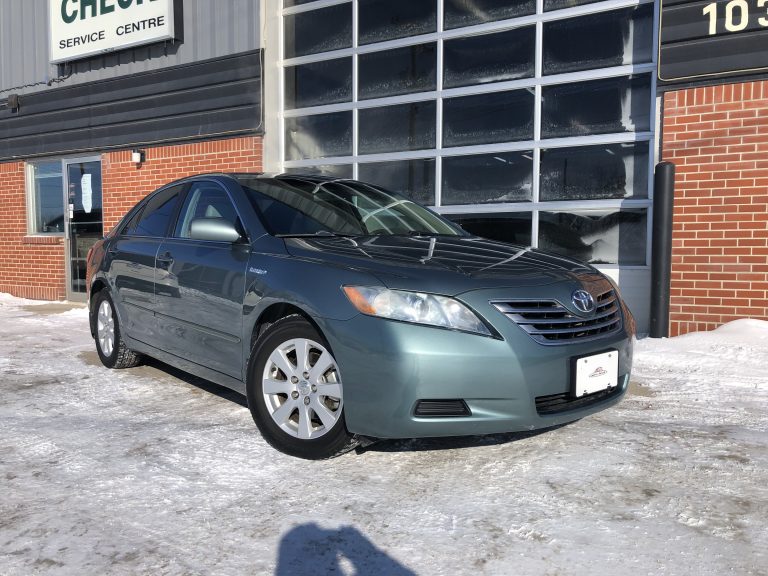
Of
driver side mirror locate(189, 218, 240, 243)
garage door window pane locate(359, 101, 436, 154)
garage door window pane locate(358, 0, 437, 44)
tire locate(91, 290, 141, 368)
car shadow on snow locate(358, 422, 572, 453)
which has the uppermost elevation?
garage door window pane locate(358, 0, 437, 44)

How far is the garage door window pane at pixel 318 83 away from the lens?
8.90 metres

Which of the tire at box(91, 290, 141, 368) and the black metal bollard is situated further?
the black metal bollard

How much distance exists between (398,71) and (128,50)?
14.4 feet

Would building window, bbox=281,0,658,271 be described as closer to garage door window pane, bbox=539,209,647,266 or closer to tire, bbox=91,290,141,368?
garage door window pane, bbox=539,209,647,266

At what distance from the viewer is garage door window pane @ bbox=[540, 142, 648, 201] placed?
6965 millimetres

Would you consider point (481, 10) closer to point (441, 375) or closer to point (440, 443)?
point (440, 443)

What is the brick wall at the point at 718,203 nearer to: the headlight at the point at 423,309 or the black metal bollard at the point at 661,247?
the black metal bollard at the point at 661,247

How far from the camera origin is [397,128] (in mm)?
8453

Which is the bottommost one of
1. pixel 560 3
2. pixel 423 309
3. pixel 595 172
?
pixel 423 309

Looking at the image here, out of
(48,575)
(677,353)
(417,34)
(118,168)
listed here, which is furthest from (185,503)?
(118,168)

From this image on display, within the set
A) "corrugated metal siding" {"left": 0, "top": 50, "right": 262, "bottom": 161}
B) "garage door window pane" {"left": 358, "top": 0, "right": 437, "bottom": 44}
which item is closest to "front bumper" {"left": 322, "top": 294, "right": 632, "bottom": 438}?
"garage door window pane" {"left": 358, "top": 0, "right": 437, "bottom": 44}

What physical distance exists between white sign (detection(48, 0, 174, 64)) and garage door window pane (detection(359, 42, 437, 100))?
116 inches

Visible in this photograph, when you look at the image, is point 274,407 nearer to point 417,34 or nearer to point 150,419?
point 150,419

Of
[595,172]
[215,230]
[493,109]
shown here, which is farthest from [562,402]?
[493,109]
